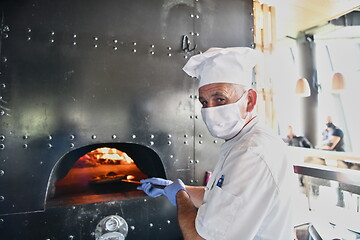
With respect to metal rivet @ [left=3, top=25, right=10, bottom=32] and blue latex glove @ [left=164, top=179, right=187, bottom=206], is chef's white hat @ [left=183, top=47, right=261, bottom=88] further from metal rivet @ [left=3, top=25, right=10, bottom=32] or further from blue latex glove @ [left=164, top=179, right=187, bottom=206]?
metal rivet @ [left=3, top=25, right=10, bottom=32]

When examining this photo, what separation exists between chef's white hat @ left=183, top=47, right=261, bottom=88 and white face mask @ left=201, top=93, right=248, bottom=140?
0.43 ft

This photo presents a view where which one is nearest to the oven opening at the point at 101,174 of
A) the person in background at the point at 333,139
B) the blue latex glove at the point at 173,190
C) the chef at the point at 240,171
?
the blue latex glove at the point at 173,190

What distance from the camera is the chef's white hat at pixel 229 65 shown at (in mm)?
1367

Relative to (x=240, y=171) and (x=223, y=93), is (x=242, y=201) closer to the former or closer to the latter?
(x=240, y=171)

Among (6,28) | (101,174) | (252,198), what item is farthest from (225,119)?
(101,174)

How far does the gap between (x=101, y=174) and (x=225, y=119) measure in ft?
5.66

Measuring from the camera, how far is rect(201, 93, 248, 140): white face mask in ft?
4.39

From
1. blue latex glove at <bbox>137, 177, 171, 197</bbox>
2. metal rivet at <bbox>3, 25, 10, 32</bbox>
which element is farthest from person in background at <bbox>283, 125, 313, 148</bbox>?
metal rivet at <bbox>3, 25, 10, 32</bbox>

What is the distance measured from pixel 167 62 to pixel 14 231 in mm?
1615

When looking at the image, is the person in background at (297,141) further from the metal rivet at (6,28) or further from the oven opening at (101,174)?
the metal rivet at (6,28)

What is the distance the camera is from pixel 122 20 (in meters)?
1.84

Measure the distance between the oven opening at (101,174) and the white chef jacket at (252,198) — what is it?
949 mm

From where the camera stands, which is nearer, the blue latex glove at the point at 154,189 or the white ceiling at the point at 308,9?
the blue latex glove at the point at 154,189

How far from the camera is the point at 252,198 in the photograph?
3.34ft
